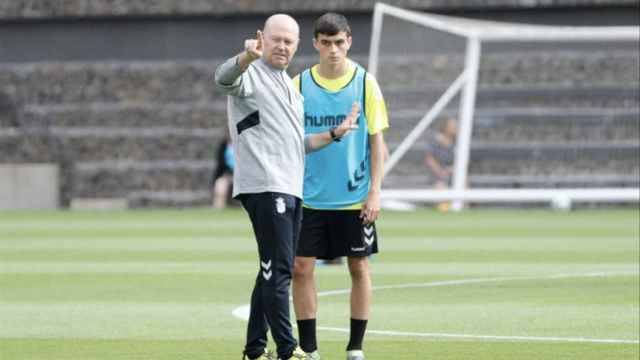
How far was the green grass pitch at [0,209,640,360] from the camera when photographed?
12.5 m

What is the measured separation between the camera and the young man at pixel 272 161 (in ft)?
35.4

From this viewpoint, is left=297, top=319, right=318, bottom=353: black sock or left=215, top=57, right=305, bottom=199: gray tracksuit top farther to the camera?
left=297, top=319, right=318, bottom=353: black sock

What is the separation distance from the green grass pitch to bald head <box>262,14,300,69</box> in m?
2.01

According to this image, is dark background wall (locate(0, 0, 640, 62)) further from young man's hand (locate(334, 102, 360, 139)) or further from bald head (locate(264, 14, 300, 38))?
bald head (locate(264, 14, 300, 38))

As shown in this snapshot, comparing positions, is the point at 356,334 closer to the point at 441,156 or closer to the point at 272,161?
the point at 272,161

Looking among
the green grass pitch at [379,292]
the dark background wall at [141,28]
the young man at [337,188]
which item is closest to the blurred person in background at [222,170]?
the dark background wall at [141,28]

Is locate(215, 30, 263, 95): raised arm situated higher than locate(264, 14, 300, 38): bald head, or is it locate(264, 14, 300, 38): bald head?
locate(264, 14, 300, 38): bald head

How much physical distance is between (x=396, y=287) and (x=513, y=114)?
17897 millimetres

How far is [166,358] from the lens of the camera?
11812 millimetres

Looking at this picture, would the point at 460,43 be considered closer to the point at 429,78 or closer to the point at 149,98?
the point at 429,78

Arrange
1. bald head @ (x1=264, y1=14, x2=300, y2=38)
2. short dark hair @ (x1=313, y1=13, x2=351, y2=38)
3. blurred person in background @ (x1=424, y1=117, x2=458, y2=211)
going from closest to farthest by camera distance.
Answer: bald head @ (x1=264, y1=14, x2=300, y2=38) < short dark hair @ (x1=313, y1=13, x2=351, y2=38) < blurred person in background @ (x1=424, y1=117, x2=458, y2=211)

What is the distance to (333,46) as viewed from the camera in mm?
11398

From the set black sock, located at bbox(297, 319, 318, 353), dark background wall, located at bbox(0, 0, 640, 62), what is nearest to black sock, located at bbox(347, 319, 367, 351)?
black sock, located at bbox(297, 319, 318, 353)

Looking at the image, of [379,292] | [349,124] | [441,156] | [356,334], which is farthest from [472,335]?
[441,156]
